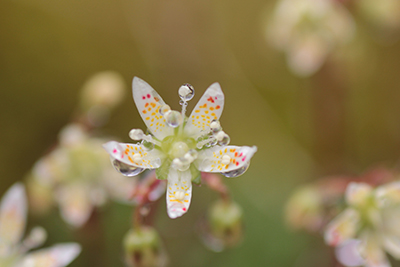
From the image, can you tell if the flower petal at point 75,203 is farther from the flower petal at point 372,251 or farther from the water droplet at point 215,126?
the flower petal at point 372,251

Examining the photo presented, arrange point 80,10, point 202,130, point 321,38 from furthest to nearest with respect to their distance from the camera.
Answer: point 80,10 → point 321,38 → point 202,130

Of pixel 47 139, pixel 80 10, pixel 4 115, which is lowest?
pixel 47 139

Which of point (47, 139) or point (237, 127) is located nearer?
point (47, 139)

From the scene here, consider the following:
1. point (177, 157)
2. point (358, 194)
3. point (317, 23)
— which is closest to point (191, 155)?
point (177, 157)

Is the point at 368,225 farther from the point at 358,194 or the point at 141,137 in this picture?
the point at 141,137

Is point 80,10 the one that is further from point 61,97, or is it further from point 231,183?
point 231,183

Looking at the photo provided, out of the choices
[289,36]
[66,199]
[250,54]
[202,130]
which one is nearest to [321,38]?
[289,36]
